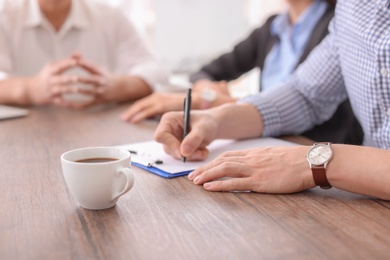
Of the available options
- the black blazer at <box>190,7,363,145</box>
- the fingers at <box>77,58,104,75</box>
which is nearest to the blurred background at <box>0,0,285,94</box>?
the black blazer at <box>190,7,363,145</box>

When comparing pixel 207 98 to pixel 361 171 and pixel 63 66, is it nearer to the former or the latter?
pixel 63 66

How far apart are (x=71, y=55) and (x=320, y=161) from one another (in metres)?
1.11

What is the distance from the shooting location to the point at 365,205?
759 millimetres

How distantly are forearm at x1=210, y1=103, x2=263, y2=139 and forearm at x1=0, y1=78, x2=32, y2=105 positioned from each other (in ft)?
2.65

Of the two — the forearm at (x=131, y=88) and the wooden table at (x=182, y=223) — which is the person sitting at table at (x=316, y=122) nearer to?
the wooden table at (x=182, y=223)

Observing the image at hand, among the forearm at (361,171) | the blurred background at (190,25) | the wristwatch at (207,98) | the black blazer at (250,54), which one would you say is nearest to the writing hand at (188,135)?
the forearm at (361,171)

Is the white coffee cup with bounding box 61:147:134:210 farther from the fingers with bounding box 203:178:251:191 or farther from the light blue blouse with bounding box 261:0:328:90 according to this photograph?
the light blue blouse with bounding box 261:0:328:90

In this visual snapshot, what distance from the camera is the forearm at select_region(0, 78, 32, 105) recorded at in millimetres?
1686

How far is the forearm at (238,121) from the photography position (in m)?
1.12

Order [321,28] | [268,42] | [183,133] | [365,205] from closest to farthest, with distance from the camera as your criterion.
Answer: [365,205] < [183,133] < [321,28] < [268,42]

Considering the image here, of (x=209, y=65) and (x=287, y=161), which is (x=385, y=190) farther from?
(x=209, y=65)

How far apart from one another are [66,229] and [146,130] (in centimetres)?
64

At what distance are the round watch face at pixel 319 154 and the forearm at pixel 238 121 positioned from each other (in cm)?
30

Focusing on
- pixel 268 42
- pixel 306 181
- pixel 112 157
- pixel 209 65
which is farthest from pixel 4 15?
pixel 306 181
